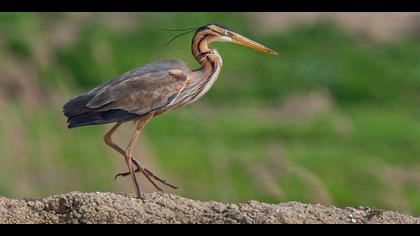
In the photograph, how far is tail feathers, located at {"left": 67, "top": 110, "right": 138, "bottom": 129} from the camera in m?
9.22

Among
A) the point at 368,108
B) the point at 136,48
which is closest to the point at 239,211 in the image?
the point at 368,108

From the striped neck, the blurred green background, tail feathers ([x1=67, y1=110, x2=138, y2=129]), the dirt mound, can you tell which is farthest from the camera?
the blurred green background

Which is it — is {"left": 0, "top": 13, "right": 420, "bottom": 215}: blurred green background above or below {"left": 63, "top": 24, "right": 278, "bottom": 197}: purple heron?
above

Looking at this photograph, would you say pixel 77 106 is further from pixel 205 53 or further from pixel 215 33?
pixel 215 33

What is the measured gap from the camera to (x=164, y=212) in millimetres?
8312

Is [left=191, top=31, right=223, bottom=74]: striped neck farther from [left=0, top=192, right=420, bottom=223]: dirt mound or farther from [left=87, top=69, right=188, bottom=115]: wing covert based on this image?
[left=0, top=192, right=420, bottom=223]: dirt mound

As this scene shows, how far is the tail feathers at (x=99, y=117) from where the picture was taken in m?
9.22

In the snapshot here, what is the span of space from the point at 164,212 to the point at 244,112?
10150 mm

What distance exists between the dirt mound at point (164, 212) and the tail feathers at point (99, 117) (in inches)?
30.9

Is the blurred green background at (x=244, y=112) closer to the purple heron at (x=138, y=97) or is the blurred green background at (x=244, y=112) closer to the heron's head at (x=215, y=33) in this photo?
the heron's head at (x=215, y=33)

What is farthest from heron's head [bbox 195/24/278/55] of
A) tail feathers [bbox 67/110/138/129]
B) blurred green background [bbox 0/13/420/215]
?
blurred green background [bbox 0/13/420/215]

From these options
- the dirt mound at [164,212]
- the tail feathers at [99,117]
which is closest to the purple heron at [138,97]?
the tail feathers at [99,117]

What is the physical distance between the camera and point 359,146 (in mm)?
16750

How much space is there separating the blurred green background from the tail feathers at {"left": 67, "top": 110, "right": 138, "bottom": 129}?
7.22ft
